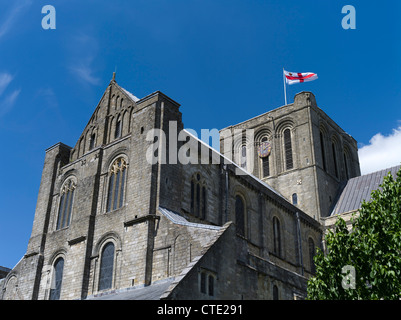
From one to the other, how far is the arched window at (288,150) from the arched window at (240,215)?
54.9 ft

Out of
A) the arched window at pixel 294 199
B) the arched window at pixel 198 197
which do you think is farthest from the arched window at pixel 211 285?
the arched window at pixel 294 199

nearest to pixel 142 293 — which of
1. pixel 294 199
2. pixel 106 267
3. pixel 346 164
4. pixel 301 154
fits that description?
pixel 106 267

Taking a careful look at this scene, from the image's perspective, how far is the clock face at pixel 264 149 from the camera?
1938 inches

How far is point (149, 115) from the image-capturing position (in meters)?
26.8

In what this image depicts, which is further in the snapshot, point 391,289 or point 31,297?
point 31,297

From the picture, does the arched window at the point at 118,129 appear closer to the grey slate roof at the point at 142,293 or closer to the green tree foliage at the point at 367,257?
the grey slate roof at the point at 142,293

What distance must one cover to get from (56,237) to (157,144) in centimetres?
893

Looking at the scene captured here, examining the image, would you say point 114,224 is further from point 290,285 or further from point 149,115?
point 290,285

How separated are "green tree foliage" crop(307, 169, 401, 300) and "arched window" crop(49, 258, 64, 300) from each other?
1514 centimetres

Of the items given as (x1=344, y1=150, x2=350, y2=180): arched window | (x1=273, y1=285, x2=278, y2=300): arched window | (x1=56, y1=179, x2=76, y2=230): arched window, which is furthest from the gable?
(x1=344, y1=150, x2=350, y2=180): arched window

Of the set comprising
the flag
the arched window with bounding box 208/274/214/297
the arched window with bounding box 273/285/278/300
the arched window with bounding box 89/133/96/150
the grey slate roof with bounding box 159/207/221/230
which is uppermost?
the flag

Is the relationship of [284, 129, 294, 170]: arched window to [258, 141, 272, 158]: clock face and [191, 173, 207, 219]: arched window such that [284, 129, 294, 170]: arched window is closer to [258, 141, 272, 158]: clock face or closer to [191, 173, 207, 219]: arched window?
[258, 141, 272, 158]: clock face

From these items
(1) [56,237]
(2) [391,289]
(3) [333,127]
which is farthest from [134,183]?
(3) [333,127]

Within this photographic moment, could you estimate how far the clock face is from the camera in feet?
161
